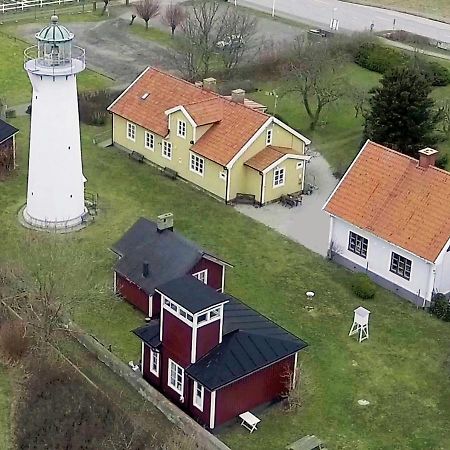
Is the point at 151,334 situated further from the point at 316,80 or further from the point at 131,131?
the point at 316,80

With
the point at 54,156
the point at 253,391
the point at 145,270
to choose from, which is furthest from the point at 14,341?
the point at 54,156

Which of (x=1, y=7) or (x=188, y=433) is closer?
(x=188, y=433)

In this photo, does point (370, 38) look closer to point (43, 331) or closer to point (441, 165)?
point (441, 165)

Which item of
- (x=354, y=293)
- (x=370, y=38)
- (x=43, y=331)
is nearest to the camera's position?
(x=43, y=331)

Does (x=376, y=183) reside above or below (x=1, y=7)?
above

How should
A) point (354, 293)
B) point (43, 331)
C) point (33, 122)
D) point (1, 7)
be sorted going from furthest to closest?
point (1, 7) < point (33, 122) < point (354, 293) < point (43, 331)

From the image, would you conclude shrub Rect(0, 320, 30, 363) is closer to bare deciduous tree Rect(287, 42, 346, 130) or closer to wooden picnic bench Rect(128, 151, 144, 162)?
wooden picnic bench Rect(128, 151, 144, 162)

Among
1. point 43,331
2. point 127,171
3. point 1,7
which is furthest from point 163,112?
point 1,7

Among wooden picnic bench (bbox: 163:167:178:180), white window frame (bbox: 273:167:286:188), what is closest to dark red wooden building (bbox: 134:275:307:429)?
white window frame (bbox: 273:167:286:188)
